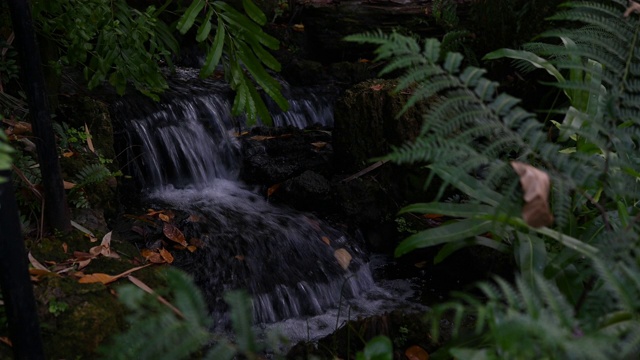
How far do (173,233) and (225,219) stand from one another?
462mm

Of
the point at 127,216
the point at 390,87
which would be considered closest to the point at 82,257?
the point at 127,216

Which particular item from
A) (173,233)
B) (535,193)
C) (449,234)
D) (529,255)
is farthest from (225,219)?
(535,193)

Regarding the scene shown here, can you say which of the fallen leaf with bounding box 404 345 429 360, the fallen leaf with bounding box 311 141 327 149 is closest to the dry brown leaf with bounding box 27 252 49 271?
the fallen leaf with bounding box 404 345 429 360

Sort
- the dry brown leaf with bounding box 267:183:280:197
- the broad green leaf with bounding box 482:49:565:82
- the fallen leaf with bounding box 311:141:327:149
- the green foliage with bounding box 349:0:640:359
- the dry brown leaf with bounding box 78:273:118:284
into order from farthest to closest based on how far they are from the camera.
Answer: the fallen leaf with bounding box 311:141:327:149
the dry brown leaf with bounding box 267:183:280:197
the broad green leaf with bounding box 482:49:565:82
the dry brown leaf with bounding box 78:273:118:284
the green foliage with bounding box 349:0:640:359

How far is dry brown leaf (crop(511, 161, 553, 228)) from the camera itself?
98cm

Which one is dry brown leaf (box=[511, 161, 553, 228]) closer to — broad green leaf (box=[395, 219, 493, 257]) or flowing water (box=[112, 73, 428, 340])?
broad green leaf (box=[395, 219, 493, 257])

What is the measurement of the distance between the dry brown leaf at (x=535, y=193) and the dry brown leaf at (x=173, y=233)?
2726 millimetres

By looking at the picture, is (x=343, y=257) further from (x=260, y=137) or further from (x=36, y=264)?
(x=36, y=264)

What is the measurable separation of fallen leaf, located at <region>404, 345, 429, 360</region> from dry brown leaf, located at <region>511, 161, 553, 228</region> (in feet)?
4.56

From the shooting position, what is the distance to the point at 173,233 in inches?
139

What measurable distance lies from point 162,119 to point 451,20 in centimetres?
244

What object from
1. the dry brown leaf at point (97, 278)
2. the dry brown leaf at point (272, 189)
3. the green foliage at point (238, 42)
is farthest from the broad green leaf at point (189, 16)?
A: the dry brown leaf at point (272, 189)

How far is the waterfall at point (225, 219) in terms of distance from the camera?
3395 millimetres

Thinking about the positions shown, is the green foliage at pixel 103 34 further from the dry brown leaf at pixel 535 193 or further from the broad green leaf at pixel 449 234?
the dry brown leaf at pixel 535 193
